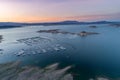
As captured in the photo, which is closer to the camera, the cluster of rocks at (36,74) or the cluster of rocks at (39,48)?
→ the cluster of rocks at (36,74)

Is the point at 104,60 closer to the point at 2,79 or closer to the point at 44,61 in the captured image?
the point at 44,61

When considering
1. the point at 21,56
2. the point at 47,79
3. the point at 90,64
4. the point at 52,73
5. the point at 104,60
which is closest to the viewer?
the point at 47,79

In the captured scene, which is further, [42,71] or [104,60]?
[104,60]

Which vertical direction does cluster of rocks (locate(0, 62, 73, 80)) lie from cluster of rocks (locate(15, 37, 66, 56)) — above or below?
above

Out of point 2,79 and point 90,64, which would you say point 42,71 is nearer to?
point 2,79

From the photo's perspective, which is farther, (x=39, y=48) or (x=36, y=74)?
(x=39, y=48)

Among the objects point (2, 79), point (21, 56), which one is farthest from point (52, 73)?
point (21, 56)

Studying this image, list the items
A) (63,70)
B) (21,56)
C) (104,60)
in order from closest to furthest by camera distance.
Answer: (63,70) < (104,60) < (21,56)

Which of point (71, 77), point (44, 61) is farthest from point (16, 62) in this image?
point (71, 77)

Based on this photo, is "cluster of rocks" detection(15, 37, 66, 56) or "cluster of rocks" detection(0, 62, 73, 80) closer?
"cluster of rocks" detection(0, 62, 73, 80)

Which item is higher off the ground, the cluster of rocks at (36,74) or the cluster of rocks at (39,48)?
the cluster of rocks at (36,74)

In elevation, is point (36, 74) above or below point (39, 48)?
above
